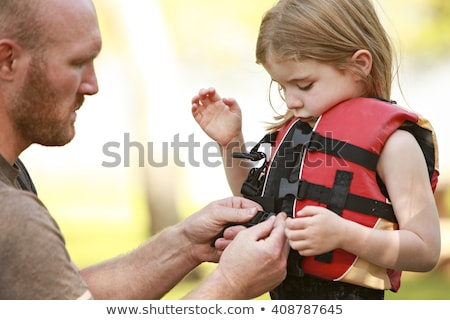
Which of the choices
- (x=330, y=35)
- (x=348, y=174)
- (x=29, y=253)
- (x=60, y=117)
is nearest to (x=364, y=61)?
(x=330, y=35)

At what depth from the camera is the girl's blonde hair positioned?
3.38 meters

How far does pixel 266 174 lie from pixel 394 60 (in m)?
0.90

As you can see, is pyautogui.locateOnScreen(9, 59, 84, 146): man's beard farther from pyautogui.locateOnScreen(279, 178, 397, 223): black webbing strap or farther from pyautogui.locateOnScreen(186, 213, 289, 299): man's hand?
pyautogui.locateOnScreen(279, 178, 397, 223): black webbing strap

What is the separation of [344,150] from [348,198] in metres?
0.23

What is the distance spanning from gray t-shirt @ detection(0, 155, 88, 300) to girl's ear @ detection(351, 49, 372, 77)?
1.61m

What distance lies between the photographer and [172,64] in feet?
35.9

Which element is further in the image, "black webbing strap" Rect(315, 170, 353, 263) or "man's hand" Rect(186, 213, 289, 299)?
"black webbing strap" Rect(315, 170, 353, 263)

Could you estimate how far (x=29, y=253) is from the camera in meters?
2.65

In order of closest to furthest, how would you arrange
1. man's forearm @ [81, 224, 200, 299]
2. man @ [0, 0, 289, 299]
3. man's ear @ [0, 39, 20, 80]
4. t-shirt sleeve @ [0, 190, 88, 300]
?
t-shirt sleeve @ [0, 190, 88, 300]
man @ [0, 0, 289, 299]
man's ear @ [0, 39, 20, 80]
man's forearm @ [81, 224, 200, 299]

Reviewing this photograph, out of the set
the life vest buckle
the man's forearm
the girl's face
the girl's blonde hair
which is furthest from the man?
the girl's blonde hair

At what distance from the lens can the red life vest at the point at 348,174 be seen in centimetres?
327

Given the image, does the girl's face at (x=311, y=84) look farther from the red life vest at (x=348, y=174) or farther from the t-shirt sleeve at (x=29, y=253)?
the t-shirt sleeve at (x=29, y=253)

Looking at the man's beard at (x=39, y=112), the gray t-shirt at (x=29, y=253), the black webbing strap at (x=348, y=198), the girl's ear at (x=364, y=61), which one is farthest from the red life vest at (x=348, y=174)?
the gray t-shirt at (x=29, y=253)
